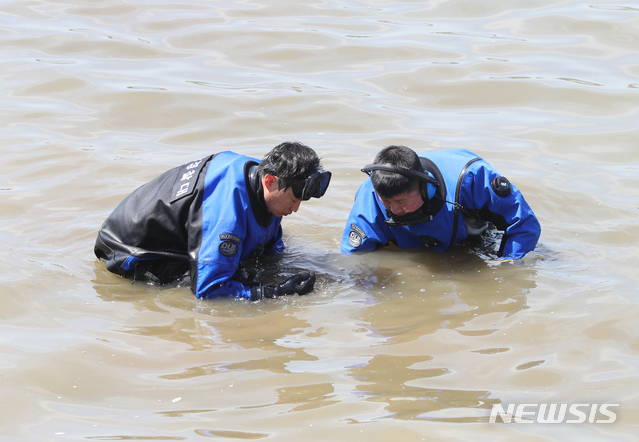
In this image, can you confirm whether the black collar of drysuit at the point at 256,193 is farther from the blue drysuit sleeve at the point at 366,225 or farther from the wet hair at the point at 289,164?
the blue drysuit sleeve at the point at 366,225

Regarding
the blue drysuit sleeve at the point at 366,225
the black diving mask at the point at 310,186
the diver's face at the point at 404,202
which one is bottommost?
the blue drysuit sleeve at the point at 366,225

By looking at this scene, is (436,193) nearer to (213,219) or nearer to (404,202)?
(404,202)

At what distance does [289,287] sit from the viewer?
3.94 m

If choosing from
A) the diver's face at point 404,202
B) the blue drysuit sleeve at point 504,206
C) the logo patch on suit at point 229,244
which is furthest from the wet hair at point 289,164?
the blue drysuit sleeve at point 504,206

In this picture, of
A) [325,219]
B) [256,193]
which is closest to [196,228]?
[256,193]

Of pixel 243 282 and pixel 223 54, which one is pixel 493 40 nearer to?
pixel 223 54

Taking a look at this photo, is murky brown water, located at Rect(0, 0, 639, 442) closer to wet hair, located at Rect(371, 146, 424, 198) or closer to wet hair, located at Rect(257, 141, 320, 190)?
wet hair, located at Rect(371, 146, 424, 198)

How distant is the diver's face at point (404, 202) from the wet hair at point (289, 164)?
1.63 feet

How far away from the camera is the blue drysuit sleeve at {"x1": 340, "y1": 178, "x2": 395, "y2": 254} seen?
169 inches

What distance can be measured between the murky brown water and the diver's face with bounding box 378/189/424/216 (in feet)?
1.45

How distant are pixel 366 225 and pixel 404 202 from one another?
0.48 meters

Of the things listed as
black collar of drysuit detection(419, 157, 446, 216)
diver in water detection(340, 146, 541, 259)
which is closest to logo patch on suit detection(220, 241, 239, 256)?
diver in water detection(340, 146, 541, 259)

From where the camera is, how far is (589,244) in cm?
456

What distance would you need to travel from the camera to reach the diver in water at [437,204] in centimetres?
388
